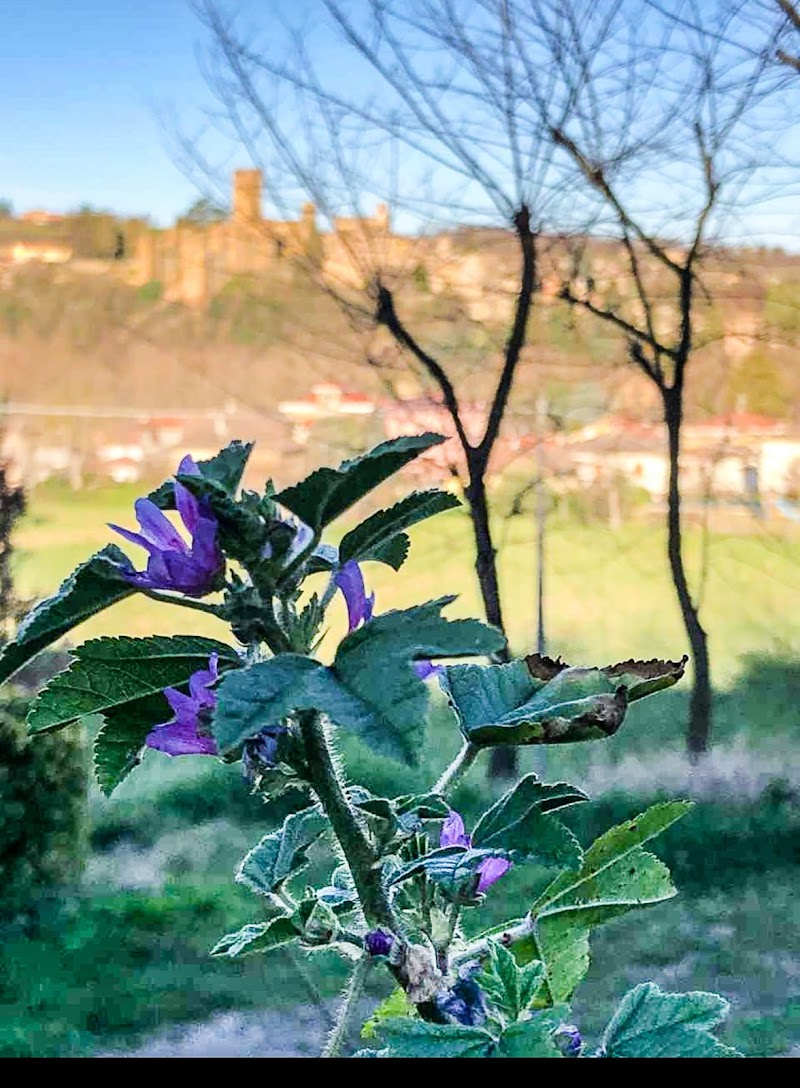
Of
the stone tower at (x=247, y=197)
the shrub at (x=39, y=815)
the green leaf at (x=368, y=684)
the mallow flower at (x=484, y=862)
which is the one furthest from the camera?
the stone tower at (x=247, y=197)

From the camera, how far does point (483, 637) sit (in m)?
0.30

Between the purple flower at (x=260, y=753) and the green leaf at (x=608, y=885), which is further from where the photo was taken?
the green leaf at (x=608, y=885)

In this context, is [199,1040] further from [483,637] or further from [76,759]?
[483,637]

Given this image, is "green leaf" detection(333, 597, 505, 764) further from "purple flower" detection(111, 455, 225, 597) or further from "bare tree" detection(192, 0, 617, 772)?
"bare tree" detection(192, 0, 617, 772)

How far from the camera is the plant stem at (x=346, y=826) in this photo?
338mm

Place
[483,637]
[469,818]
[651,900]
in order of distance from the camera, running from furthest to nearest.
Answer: [469,818]
[651,900]
[483,637]

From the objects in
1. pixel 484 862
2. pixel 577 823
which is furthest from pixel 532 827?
Answer: pixel 577 823

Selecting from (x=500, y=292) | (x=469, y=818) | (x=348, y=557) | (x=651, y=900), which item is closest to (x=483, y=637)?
(x=348, y=557)

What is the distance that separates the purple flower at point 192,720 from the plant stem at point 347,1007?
9 cm

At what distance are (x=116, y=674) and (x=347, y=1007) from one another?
0.15m

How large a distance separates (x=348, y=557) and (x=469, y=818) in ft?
3.65

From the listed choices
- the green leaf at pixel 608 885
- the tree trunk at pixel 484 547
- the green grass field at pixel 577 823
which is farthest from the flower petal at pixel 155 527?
the tree trunk at pixel 484 547

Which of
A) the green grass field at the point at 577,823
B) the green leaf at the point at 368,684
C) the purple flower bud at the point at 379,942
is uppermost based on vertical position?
the green leaf at the point at 368,684

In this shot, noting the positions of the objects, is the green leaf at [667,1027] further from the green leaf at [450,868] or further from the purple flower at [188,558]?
the purple flower at [188,558]
